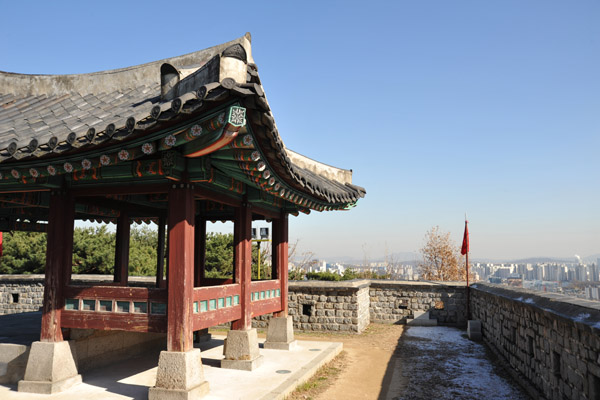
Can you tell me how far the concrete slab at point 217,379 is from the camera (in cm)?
709

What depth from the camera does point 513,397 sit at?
8086 mm

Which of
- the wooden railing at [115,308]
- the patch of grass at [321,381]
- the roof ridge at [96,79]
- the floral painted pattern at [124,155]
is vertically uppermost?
the roof ridge at [96,79]

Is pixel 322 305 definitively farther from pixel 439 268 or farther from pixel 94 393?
pixel 439 268

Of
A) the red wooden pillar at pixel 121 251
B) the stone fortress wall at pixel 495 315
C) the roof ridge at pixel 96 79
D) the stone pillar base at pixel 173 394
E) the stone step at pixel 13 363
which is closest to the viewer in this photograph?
the stone fortress wall at pixel 495 315

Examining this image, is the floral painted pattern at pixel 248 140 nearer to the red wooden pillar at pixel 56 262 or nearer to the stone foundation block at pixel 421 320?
Answer: the red wooden pillar at pixel 56 262

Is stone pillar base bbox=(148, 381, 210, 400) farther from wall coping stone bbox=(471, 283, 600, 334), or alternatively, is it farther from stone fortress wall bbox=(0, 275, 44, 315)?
stone fortress wall bbox=(0, 275, 44, 315)

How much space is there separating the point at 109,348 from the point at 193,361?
324 cm

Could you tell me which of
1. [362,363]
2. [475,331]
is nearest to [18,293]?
[362,363]

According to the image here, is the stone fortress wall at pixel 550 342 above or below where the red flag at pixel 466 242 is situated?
below

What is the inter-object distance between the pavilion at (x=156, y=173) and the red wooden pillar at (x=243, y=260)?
0.07 feet

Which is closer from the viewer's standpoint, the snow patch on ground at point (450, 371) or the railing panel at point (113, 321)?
the railing panel at point (113, 321)

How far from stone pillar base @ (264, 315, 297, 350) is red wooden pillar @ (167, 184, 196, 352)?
4.46m

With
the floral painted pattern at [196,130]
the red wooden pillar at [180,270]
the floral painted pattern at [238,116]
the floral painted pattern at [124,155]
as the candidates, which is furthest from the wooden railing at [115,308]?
the floral painted pattern at [238,116]

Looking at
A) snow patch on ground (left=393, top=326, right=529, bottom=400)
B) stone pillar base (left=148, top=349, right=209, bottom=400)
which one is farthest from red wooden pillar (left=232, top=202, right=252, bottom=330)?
snow patch on ground (left=393, top=326, right=529, bottom=400)
